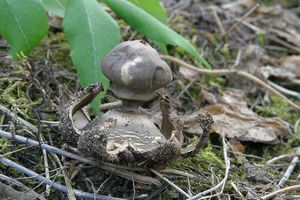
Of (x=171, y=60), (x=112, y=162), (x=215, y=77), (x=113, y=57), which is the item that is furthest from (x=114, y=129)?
(x=215, y=77)

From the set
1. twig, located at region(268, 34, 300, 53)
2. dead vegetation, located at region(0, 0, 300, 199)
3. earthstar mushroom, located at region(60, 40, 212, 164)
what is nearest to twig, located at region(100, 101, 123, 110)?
dead vegetation, located at region(0, 0, 300, 199)

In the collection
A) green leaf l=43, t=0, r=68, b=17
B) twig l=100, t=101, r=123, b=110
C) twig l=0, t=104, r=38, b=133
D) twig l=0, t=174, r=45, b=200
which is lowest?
twig l=100, t=101, r=123, b=110

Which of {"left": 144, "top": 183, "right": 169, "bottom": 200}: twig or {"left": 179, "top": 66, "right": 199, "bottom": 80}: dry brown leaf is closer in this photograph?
{"left": 144, "top": 183, "right": 169, "bottom": 200}: twig

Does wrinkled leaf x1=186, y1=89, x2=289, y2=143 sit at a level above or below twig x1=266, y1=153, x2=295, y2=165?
above

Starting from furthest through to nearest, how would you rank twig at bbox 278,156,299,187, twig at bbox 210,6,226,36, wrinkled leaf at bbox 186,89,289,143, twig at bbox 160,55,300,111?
twig at bbox 210,6,226,36 < twig at bbox 160,55,300,111 < wrinkled leaf at bbox 186,89,289,143 < twig at bbox 278,156,299,187

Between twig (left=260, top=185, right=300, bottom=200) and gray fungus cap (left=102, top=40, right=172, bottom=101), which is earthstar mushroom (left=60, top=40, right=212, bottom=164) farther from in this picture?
twig (left=260, top=185, right=300, bottom=200)

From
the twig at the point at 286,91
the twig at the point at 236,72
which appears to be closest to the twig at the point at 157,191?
the twig at the point at 236,72

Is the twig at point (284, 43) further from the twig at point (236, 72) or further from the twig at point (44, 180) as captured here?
the twig at point (44, 180)
